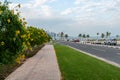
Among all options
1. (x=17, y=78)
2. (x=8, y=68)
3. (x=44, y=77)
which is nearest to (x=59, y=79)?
(x=44, y=77)

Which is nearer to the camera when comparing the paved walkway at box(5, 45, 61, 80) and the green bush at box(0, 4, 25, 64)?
the green bush at box(0, 4, 25, 64)

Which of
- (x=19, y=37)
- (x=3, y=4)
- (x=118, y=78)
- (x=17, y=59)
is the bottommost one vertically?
(x=118, y=78)

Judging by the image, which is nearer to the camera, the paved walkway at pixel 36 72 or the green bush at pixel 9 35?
the green bush at pixel 9 35

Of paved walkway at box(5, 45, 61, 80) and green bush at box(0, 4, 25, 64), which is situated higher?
green bush at box(0, 4, 25, 64)

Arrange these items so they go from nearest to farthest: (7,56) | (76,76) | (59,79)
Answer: (7,56), (59,79), (76,76)

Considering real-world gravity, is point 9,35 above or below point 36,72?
above

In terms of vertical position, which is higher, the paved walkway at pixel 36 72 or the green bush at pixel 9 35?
the green bush at pixel 9 35

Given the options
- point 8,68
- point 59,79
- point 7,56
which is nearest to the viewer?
point 7,56

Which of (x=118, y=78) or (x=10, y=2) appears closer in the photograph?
(x=10, y=2)

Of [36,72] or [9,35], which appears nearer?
[9,35]

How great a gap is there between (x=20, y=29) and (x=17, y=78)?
9.33 feet

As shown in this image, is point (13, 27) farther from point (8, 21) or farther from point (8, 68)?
point (8, 68)

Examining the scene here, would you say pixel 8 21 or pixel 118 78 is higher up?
pixel 8 21

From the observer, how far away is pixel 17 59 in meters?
13.7
